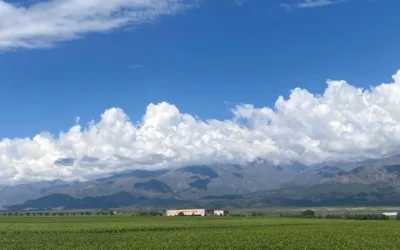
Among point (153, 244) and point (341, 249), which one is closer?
point (341, 249)

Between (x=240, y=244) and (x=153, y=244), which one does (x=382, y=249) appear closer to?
(x=240, y=244)

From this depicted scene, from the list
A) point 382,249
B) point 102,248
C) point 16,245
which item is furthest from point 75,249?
point 382,249

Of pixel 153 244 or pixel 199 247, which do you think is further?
pixel 153 244

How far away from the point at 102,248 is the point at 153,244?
9620 mm

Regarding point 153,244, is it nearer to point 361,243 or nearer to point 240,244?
point 240,244

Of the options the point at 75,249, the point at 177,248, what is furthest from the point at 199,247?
the point at 75,249

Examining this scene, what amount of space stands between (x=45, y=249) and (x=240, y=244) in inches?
1029

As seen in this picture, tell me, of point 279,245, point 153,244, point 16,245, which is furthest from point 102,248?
point 279,245

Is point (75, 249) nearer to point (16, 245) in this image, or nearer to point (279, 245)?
point (16, 245)

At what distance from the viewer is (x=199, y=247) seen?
73250 millimetres

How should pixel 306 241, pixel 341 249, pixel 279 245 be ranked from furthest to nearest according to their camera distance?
1. pixel 306 241
2. pixel 279 245
3. pixel 341 249

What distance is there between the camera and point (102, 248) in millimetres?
70688

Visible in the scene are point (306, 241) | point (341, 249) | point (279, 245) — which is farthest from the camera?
point (306, 241)

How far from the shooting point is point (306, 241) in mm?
80438
